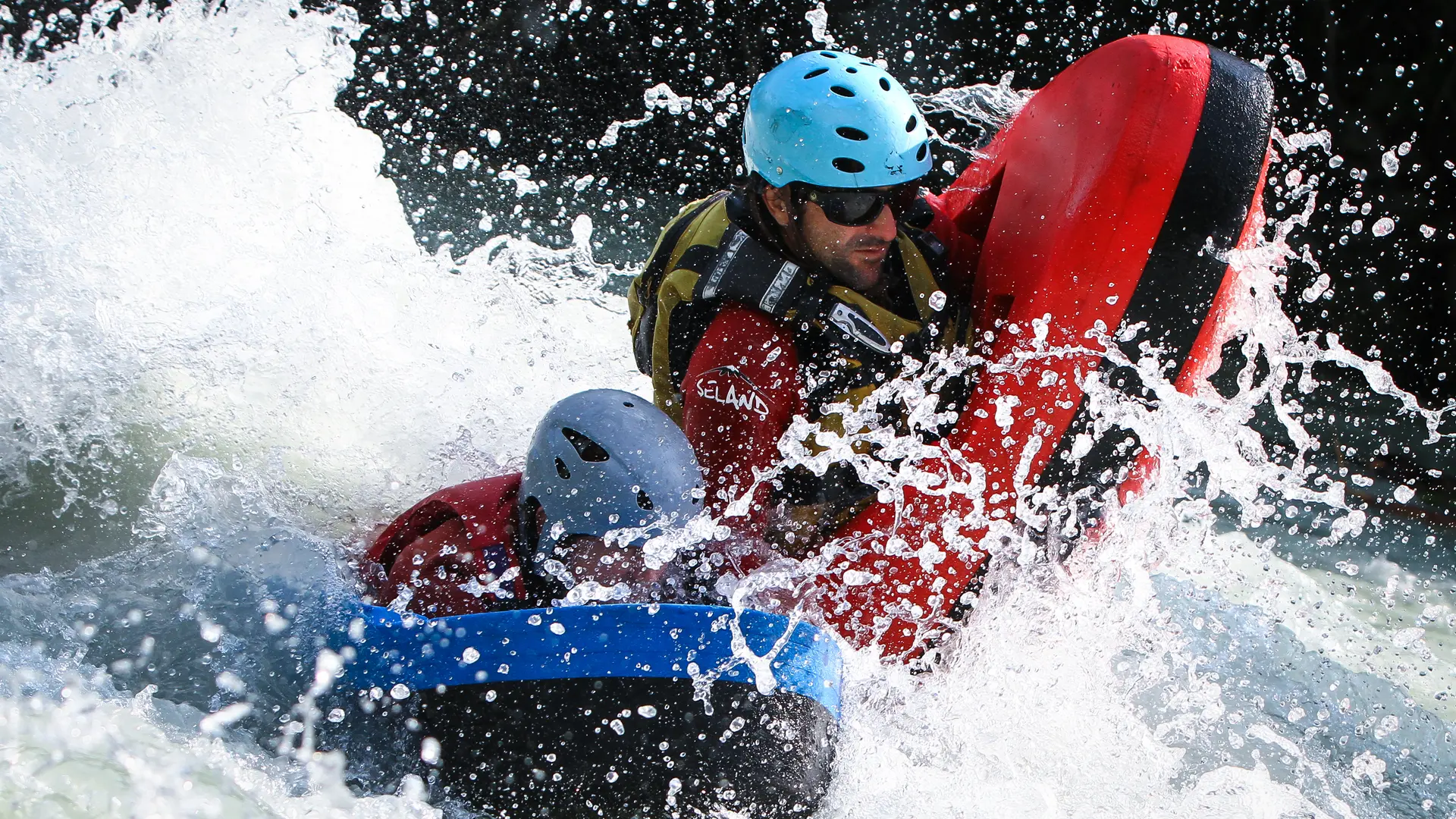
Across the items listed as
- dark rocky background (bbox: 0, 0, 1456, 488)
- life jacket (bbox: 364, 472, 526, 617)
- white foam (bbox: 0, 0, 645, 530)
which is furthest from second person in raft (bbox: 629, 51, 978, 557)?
dark rocky background (bbox: 0, 0, 1456, 488)

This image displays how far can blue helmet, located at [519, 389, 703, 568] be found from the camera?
90.3 inches

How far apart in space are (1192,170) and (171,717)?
2.31 m

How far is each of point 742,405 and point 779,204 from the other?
0.55 meters

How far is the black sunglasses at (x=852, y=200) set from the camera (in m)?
2.72

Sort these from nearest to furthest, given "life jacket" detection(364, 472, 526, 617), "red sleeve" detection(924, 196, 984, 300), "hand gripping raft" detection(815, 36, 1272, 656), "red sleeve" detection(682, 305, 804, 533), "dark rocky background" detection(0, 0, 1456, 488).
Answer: "life jacket" detection(364, 472, 526, 617), "hand gripping raft" detection(815, 36, 1272, 656), "red sleeve" detection(682, 305, 804, 533), "red sleeve" detection(924, 196, 984, 300), "dark rocky background" detection(0, 0, 1456, 488)

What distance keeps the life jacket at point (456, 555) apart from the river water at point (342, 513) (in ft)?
0.43

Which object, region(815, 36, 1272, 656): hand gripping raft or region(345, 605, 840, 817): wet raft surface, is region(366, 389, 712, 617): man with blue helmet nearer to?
region(345, 605, 840, 817): wet raft surface

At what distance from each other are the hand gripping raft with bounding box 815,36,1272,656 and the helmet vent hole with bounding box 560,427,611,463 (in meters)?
0.62

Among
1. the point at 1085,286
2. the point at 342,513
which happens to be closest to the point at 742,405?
the point at 1085,286

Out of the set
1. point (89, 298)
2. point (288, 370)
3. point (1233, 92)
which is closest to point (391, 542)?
point (288, 370)

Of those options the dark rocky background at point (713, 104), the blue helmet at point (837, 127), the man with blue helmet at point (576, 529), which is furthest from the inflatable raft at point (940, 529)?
the dark rocky background at point (713, 104)

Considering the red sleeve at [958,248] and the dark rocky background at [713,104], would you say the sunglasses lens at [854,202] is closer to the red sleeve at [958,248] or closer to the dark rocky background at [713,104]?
the red sleeve at [958,248]

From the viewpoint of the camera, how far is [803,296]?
269 centimetres

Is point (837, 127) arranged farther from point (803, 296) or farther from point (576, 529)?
point (576, 529)
